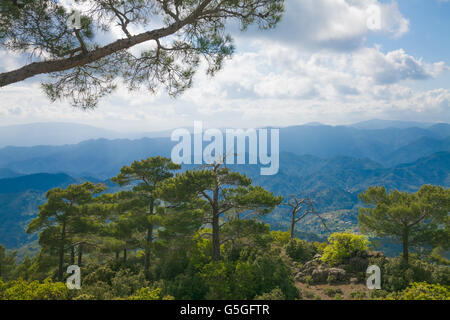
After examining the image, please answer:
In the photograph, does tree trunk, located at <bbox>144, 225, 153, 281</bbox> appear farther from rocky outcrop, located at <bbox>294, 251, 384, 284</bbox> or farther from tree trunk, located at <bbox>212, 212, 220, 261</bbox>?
rocky outcrop, located at <bbox>294, 251, 384, 284</bbox>

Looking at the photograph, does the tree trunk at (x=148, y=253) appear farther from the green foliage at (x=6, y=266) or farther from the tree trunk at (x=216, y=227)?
the green foliage at (x=6, y=266)

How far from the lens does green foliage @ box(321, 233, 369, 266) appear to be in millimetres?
12492

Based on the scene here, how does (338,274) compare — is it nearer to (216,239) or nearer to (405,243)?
(405,243)

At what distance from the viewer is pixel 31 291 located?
598 centimetres

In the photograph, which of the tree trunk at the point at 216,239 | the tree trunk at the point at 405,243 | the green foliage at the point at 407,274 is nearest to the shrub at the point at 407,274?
the green foliage at the point at 407,274

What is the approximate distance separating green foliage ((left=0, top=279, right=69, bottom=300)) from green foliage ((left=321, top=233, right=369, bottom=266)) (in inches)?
445

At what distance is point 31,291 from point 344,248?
12.8 meters

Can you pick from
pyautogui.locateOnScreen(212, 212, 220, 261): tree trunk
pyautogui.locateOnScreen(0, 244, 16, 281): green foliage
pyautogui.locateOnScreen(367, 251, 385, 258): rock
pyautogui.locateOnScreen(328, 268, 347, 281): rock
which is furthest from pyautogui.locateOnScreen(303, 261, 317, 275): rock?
pyautogui.locateOnScreen(0, 244, 16, 281): green foliage

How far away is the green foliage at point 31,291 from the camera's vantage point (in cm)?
577

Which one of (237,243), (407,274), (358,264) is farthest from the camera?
(237,243)

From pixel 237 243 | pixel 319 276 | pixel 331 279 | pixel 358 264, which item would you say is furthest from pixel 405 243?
pixel 237 243

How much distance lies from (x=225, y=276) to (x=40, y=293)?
17.2ft
